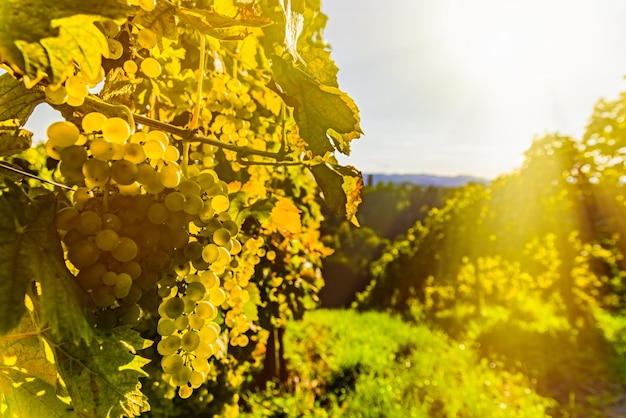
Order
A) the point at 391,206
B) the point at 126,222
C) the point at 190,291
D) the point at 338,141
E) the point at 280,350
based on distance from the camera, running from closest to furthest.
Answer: the point at 126,222 → the point at 190,291 → the point at 338,141 → the point at 280,350 → the point at 391,206

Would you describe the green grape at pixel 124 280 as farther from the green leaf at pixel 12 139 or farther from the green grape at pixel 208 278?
the green leaf at pixel 12 139

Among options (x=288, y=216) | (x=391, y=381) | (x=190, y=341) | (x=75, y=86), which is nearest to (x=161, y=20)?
(x=75, y=86)

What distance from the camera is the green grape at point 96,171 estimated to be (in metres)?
0.57

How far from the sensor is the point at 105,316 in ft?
1.94

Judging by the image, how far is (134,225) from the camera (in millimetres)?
621

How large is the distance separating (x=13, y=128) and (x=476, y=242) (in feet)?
33.7

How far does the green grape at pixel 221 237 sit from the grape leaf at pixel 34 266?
219mm

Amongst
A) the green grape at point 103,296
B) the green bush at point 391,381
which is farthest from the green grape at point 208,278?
the green bush at point 391,381

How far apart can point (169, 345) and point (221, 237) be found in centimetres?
19

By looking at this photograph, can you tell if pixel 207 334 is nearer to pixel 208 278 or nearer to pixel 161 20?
pixel 208 278

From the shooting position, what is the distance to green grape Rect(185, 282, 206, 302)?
726mm

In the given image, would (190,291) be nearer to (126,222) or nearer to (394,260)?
(126,222)

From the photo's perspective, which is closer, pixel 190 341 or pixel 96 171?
pixel 96 171

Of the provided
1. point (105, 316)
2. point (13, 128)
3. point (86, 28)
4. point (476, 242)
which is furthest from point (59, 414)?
point (476, 242)
